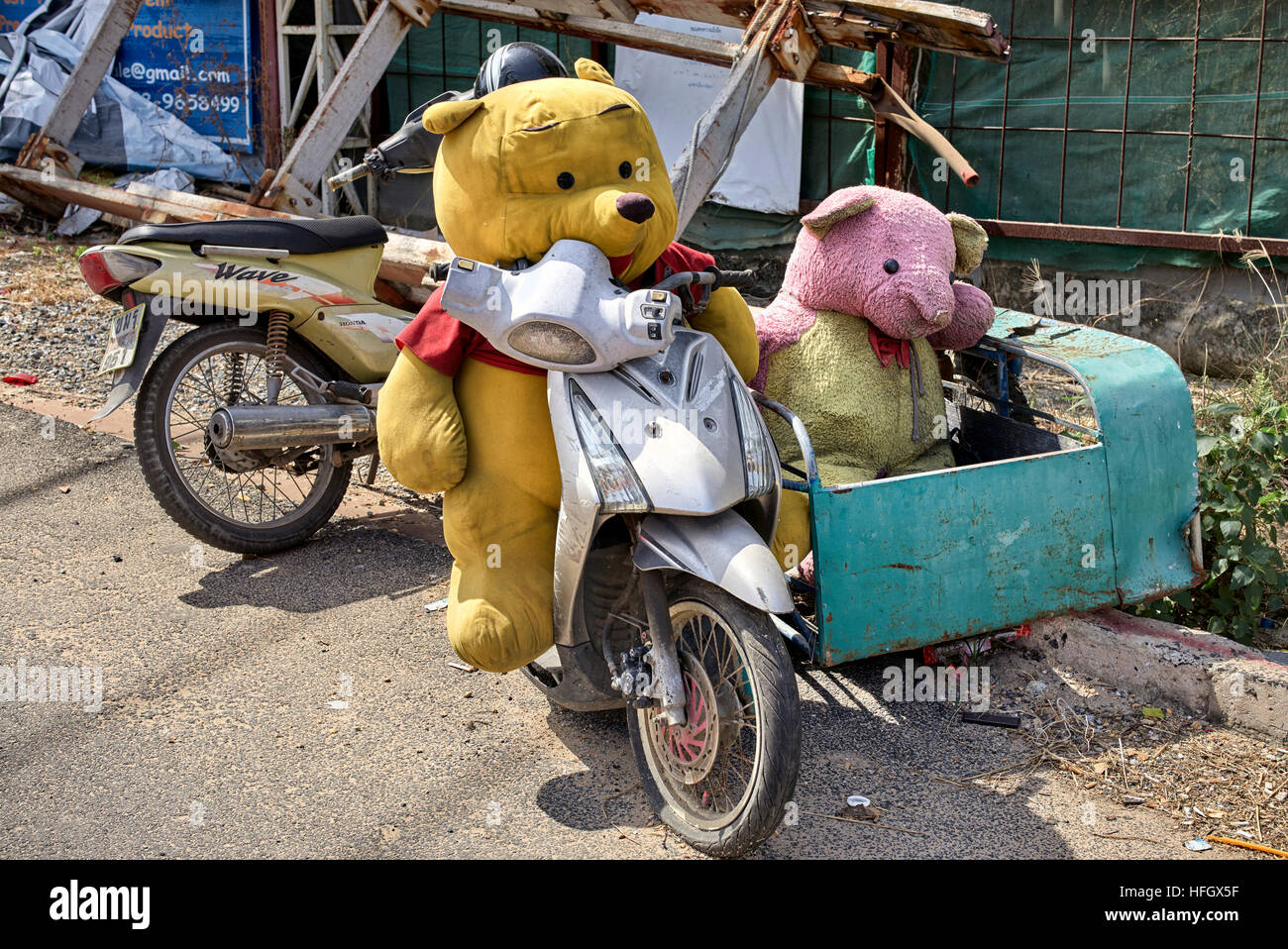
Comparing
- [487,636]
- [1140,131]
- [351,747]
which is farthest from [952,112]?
[351,747]

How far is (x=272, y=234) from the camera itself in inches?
176

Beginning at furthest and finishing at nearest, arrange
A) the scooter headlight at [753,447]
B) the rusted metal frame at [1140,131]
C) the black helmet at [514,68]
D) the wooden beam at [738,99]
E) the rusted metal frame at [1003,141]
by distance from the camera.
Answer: the rusted metal frame at [1003,141] → the rusted metal frame at [1140,131] → the wooden beam at [738,99] → the black helmet at [514,68] → the scooter headlight at [753,447]

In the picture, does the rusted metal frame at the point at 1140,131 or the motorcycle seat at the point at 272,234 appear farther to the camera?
the rusted metal frame at the point at 1140,131

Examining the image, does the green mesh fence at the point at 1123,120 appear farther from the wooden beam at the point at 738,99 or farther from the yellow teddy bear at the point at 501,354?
the yellow teddy bear at the point at 501,354

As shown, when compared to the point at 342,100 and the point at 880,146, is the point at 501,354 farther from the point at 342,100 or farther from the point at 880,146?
the point at 880,146

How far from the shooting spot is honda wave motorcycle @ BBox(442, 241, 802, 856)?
267 centimetres

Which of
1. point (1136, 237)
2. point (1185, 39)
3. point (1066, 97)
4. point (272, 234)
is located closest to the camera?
point (272, 234)

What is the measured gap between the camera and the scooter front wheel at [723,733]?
258 cm

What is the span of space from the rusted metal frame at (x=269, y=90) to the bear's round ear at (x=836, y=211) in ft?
22.9

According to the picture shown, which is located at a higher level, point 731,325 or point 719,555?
point 731,325

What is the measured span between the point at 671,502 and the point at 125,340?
2.65 meters


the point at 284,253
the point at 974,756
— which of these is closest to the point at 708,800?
the point at 974,756

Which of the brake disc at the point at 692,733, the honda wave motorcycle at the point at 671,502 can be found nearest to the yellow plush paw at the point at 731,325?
the honda wave motorcycle at the point at 671,502
